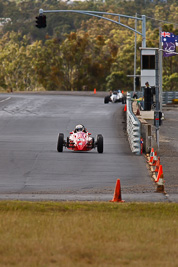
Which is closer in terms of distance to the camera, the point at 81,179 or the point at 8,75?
the point at 81,179

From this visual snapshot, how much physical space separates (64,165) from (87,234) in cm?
1385

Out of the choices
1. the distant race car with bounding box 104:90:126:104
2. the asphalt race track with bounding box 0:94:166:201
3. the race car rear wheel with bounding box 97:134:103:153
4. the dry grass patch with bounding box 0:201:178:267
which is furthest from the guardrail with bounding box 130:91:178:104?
the dry grass patch with bounding box 0:201:178:267

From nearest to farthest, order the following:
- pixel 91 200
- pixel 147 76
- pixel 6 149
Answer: pixel 91 200, pixel 6 149, pixel 147 76

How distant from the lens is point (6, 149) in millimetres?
30078

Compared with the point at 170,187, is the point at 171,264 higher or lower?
higher

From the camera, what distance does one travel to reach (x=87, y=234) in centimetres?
1109

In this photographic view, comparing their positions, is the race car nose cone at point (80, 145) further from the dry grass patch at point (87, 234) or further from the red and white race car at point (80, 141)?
the dry grass patch at point (87, 234)

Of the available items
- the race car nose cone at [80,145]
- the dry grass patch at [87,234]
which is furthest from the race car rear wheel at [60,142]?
the dry grass patch at [87,234]

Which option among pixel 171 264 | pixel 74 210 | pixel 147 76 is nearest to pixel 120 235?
pixel 171 264

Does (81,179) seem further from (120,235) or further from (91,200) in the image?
(120,235)

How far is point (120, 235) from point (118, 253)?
5.09ft

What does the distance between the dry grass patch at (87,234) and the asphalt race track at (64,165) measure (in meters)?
2.85

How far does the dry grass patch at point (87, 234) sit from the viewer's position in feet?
29.8

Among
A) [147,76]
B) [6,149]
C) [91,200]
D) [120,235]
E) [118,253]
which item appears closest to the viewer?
[118,253]
